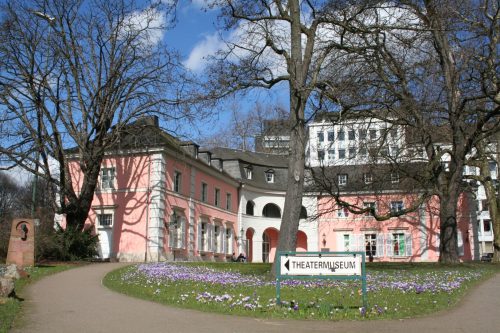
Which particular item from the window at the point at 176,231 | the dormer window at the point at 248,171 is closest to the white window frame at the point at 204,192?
the window at the point at 176,231

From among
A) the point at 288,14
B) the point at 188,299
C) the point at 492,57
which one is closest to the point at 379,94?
the point at 492,57

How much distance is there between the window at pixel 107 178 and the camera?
35.7 meters

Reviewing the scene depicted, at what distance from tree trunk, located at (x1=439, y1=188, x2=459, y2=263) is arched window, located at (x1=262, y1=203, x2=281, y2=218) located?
27.8 meters

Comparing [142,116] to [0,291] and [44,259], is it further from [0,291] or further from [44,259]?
[0,291]

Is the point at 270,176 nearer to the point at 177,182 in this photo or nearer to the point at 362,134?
the point at 177,182

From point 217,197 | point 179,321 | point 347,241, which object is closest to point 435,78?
point 179,321

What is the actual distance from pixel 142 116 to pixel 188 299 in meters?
20.4

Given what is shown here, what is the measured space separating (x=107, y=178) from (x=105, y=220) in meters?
2.88

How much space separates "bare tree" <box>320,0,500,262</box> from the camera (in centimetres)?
1748

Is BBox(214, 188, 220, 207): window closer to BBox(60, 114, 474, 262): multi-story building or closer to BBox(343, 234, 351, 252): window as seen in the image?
BBox(60, 114, 474, 262): multi-story building

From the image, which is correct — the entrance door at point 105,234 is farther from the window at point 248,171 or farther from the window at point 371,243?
the window at point 371,243

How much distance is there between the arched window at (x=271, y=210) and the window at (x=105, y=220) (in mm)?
19266

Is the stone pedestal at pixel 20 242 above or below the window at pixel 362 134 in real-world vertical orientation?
below

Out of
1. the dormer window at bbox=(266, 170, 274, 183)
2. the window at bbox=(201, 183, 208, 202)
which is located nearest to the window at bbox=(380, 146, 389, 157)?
the window at bbox=(201, 183, 208, 202)
